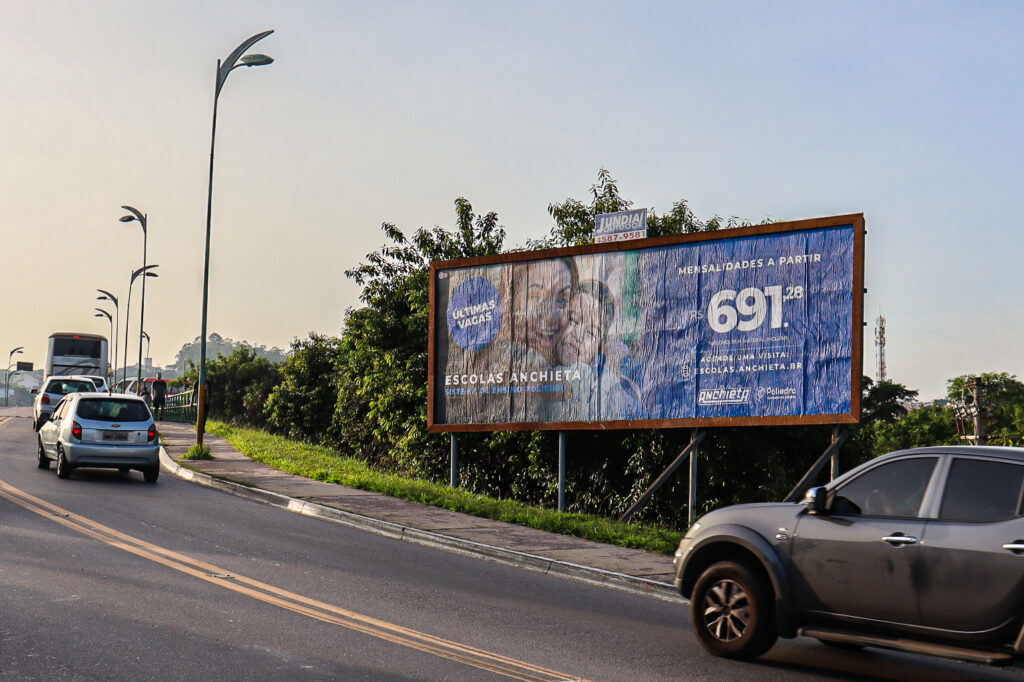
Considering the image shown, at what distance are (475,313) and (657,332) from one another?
3.97 meters

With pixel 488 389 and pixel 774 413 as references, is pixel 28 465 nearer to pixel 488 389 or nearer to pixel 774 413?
pixel 488 389

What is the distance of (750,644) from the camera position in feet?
23.8

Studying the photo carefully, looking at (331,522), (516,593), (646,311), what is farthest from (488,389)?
(516,593)

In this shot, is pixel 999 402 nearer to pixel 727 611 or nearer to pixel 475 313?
pixel 475 313

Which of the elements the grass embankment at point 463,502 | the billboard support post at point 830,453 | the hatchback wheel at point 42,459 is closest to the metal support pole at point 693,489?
the grass embankment at point 463,502

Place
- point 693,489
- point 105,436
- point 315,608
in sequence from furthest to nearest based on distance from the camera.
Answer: point 105,436, point 693,489, point 315,608

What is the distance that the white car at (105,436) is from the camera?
57.9 ft

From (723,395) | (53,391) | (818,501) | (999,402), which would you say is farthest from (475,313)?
(999,402)

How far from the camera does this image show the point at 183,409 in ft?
140

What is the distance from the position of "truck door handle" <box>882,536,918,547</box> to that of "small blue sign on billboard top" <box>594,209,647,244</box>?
10742mm

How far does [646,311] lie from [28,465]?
12493 mm

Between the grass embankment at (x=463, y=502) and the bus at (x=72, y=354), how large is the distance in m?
23.7

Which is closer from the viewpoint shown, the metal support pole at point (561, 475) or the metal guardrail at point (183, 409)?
the metal support pole at point (561, 475)

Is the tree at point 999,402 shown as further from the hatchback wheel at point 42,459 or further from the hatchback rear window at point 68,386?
the hatchback wheel at point 42,459
